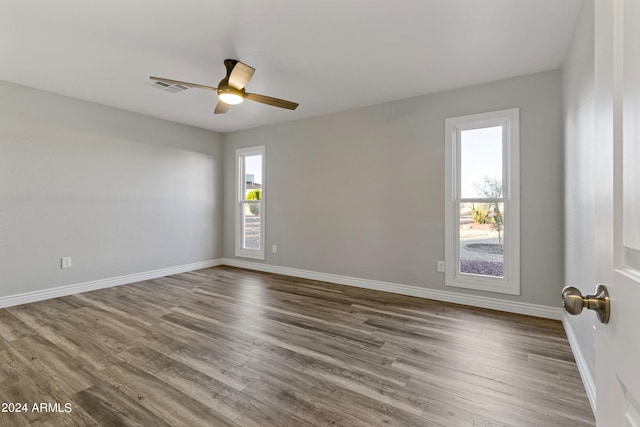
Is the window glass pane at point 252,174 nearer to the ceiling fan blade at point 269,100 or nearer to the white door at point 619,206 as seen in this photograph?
the ceiling fan blade at point 269,100

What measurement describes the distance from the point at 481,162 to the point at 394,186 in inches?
40.6

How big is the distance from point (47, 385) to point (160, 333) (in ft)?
2.74

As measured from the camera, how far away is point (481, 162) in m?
3.48

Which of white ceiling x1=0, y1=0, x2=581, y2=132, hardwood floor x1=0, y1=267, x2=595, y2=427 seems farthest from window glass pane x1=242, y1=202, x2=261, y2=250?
white ceiling x1=0, y1=0, x2=581, y2=132

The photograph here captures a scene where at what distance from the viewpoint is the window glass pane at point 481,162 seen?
3389 millimetres

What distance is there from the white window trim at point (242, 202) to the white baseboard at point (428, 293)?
277mm

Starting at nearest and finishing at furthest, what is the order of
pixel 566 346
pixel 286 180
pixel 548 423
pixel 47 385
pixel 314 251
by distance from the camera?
pixel 548 423 < pixel 47 385 < pixel 566 346 < pixel 314 251 < pixel 286 180

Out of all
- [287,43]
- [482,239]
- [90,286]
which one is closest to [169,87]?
[287,43]

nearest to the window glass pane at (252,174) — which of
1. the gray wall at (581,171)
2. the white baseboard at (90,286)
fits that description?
the white baseboard at (90,286)

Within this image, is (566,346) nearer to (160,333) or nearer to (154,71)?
(160,333)

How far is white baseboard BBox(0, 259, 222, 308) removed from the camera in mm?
3457

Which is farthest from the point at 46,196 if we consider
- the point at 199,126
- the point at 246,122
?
the point at 246,122

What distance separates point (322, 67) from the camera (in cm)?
306

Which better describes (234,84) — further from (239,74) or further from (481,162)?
(481,162)
